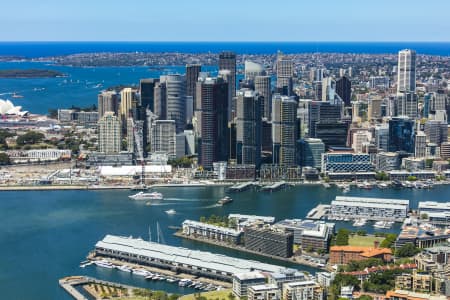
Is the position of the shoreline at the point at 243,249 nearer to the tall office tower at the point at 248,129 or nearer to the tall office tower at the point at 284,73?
the tall office tower at the point at 248,129

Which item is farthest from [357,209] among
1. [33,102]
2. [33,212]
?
[33,102]

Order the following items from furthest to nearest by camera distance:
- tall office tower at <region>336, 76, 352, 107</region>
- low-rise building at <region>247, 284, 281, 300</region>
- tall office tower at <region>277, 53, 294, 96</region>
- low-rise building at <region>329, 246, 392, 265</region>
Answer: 1. tall office tower at <region>277, 53, 294, 96</region>
2. tall office tower at <region>336, 76, 352, 107</region>
3. low-rise building at <region>329, 246, 392, 265</region>
4. low-rise building at <region>247, 284, 281, 300</region>

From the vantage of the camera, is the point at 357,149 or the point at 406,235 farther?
the point at 357,149

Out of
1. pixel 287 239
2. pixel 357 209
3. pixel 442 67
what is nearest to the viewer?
pixel 287 239

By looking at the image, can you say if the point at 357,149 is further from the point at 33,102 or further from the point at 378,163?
the point at 33,102

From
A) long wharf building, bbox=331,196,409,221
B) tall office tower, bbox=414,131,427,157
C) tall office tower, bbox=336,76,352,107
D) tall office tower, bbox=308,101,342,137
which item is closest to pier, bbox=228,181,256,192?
long wharf building, bbox=331,196,409,221

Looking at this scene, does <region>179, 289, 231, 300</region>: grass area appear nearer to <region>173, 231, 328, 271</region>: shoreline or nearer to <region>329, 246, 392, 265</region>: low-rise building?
<region>173, 231, 328, 271</region>: shoreline
